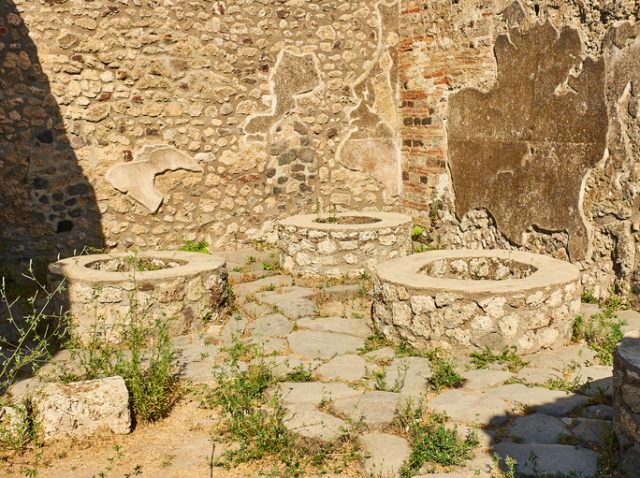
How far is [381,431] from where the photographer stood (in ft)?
11.4

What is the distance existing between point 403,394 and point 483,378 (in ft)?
1.83

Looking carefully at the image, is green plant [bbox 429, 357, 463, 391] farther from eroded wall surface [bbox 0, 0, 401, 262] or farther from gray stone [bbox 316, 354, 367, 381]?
eroded wall surface [bbox 0, 0, 401, 262]

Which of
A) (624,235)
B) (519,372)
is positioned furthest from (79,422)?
(624,235)

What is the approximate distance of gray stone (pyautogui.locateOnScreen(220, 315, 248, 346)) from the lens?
500cm

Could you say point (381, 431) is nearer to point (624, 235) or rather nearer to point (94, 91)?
point (624, 235)

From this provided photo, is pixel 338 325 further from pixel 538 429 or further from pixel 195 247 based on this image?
pixel 195 247

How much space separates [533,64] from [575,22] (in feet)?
1.85

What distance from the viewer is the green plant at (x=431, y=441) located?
10.2ft

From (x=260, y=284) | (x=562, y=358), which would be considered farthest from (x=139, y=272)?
(x=562, y=358)

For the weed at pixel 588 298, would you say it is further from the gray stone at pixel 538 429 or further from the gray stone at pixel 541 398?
the gray stone at pixel 538 429

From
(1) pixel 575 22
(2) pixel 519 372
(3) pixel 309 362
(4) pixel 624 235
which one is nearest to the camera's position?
(2) pixel 519 372

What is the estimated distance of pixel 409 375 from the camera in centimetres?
421

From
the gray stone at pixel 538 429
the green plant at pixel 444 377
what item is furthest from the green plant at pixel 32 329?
the gray stone at pixel 538 429

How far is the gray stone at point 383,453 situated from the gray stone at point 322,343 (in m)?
1.27
